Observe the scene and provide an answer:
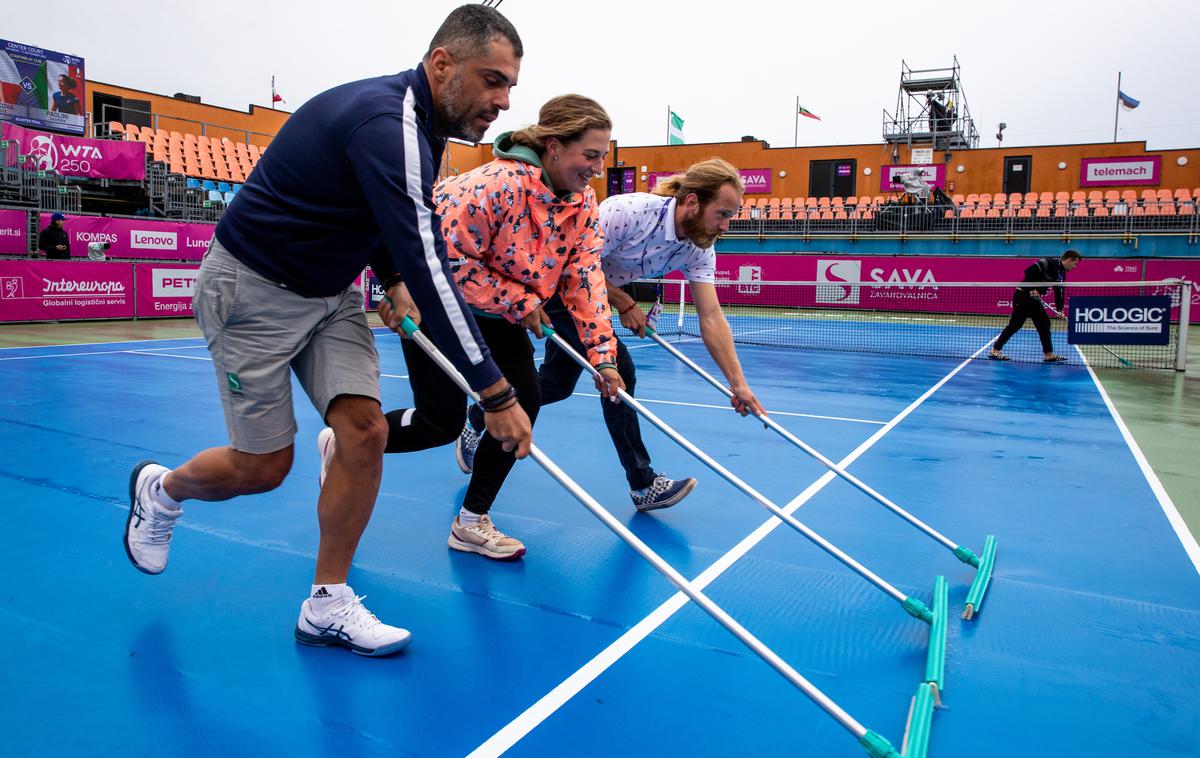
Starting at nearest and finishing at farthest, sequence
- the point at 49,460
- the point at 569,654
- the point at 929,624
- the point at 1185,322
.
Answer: the point at 569,654 < the point at 929,624 < the point at 49,460 < the point at 1185,322

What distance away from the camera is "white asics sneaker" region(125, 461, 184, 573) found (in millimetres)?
3184

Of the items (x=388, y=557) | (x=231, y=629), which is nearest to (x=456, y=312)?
(x=231, y=629)

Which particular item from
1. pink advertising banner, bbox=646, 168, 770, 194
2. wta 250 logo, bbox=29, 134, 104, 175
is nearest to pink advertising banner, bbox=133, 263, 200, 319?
wta 250 logo, bbox=29, 134, 104, 175

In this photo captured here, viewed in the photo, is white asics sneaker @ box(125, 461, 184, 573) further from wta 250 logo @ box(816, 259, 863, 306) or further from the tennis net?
wta 250 logo @ box(816, 259, 863, 306)

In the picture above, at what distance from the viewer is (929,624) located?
10.4 ft

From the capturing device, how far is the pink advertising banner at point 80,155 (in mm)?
18703

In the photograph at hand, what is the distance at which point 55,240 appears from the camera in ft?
53.8

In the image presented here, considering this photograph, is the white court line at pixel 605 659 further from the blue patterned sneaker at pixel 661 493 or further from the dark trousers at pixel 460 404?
the dark trousers at pixel 460 404

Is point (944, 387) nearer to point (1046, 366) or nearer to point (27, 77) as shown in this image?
point (1046, 366)

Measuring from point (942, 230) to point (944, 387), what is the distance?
1971cm

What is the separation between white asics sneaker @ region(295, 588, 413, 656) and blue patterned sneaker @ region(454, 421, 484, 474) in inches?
87.0

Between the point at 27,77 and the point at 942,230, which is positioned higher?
the point at 27,77

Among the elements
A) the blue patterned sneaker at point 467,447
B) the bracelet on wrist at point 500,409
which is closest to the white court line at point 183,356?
the blue patterned sneaker at point 467,447

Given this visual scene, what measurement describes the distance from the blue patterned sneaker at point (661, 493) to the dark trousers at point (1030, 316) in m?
10.1
